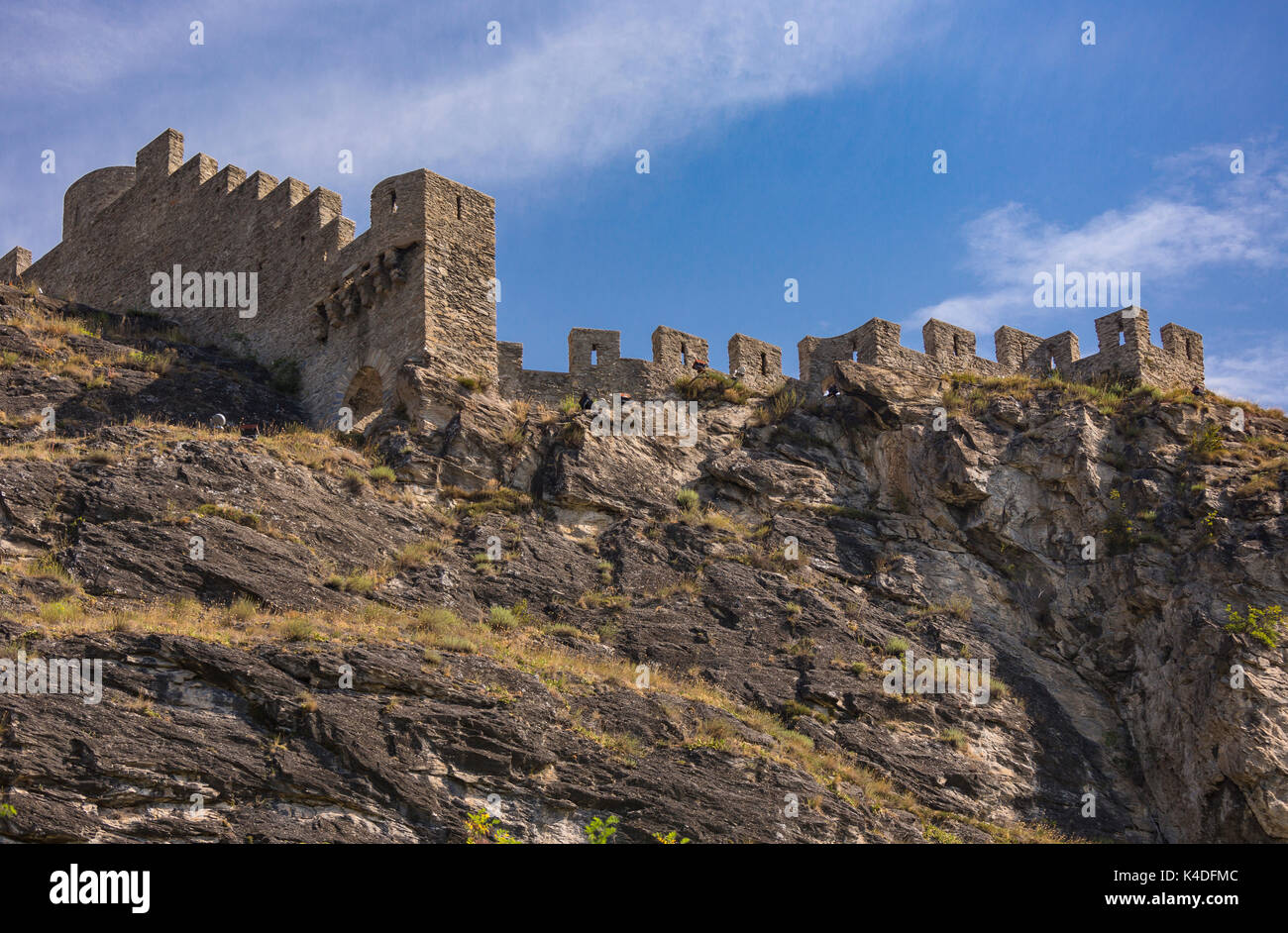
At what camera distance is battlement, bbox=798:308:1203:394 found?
109ft

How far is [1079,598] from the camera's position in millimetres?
28062

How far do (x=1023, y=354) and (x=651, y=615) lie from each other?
601 inches

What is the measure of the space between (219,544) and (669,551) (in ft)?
29.3

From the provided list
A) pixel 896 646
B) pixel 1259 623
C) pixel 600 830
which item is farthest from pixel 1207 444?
pixel 600 830

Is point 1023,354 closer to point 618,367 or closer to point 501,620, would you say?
point 618,367

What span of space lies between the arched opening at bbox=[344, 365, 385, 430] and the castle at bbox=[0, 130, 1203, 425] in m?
0.04

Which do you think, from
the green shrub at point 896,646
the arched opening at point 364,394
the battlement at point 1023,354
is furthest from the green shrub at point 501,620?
the battlement at point 1023,354

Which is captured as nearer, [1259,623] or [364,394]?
[1259,623]

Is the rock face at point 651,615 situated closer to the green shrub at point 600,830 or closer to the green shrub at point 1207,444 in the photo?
the green shrub at point 1207,444

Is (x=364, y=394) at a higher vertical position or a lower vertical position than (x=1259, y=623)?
higher

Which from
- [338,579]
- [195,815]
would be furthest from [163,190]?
[195,815]

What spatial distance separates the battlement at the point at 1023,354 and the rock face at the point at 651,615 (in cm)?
147

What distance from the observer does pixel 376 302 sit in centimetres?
3000
